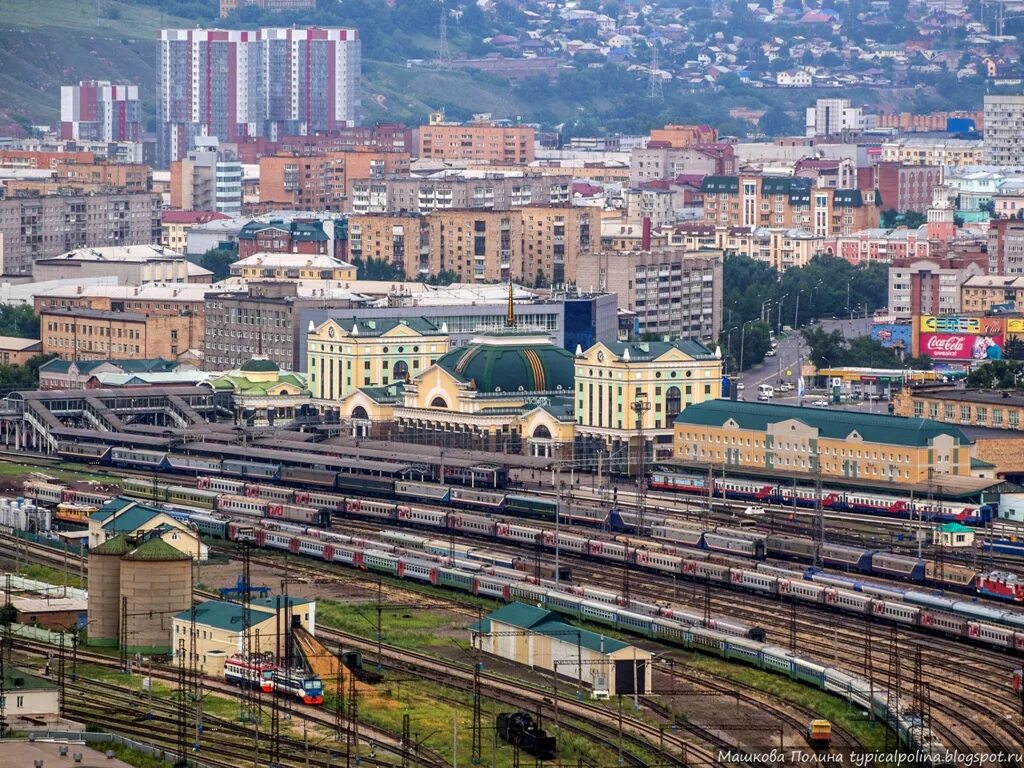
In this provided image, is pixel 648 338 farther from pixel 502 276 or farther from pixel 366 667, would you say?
pixel 366 667

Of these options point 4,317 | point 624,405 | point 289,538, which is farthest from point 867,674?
point 4,317

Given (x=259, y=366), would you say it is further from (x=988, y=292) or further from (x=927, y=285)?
(x=927, y=285)

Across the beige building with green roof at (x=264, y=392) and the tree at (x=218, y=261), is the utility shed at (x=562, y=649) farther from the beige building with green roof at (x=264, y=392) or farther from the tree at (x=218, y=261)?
the tree at (x=218, y=261)

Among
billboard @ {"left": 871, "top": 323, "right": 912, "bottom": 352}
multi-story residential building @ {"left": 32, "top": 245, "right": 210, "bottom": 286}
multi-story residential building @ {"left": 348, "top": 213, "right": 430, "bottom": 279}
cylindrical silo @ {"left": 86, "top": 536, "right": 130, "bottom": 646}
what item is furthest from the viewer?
multi-story residential building @ {"left": 348, "top": 213, "right": 430, "bottom": 279}

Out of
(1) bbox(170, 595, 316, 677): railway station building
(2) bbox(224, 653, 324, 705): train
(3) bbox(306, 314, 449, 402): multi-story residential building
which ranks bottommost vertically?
(2) bbox(224, 653, 324, 705): train

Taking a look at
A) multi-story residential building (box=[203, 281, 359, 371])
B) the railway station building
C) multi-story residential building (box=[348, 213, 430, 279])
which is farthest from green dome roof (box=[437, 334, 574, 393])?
multi-story residential building (box=[348, 213, 430, 279])

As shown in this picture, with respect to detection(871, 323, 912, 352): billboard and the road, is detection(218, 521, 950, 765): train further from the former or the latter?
detection(871, 323, 912, 352): billboard
